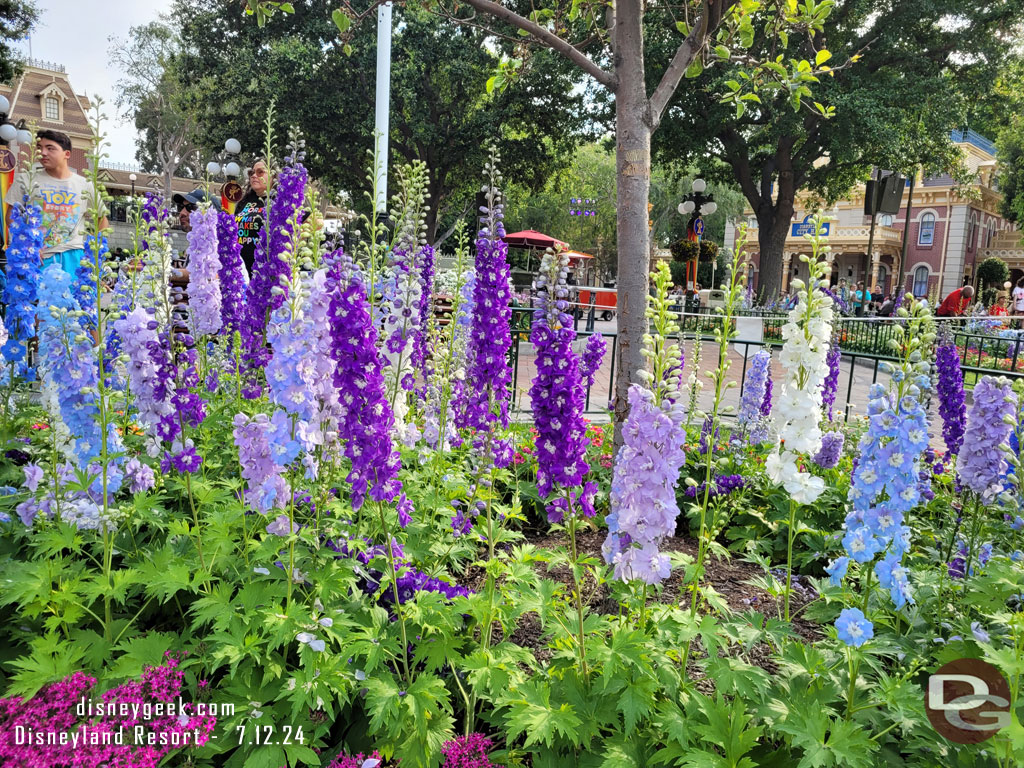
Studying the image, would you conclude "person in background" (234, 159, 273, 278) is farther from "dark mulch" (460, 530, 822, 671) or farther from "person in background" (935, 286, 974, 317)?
"person in background" (935, 286, 974, 317)

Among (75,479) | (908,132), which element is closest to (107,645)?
(75,479)

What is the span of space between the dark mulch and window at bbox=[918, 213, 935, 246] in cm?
5729

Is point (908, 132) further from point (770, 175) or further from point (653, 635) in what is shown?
point (653, 635)

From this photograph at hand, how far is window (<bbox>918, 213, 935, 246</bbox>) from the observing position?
50.6 meters

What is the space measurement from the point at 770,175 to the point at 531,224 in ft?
88.9

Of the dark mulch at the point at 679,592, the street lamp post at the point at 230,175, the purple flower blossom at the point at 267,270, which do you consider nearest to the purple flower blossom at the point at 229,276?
the purple flower blossom at the point at 267,270

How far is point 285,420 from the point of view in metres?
2.57

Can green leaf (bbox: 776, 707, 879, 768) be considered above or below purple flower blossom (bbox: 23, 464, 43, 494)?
below

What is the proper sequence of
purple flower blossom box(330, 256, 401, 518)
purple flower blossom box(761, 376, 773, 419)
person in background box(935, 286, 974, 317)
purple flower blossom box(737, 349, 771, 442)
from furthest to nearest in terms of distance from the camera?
person in background box(935, 286, 974, 317) < purple flower blossom box(761, 376, 773, 419) < purple flower blossom box(737, 349, 771, 442) < purple flower blossom box(330, 256, 401, 518)

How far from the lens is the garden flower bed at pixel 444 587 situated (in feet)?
7.30

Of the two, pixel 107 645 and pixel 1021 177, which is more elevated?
pixel 1021 177

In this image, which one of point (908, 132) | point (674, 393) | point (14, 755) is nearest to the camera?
point (14, 755)

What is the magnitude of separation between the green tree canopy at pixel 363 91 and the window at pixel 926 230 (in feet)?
129

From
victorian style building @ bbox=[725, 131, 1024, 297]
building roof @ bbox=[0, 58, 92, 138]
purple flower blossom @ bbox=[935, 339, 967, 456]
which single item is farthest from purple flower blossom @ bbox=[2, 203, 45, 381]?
building roof @ bbox=[0, 58, 92, 138]
